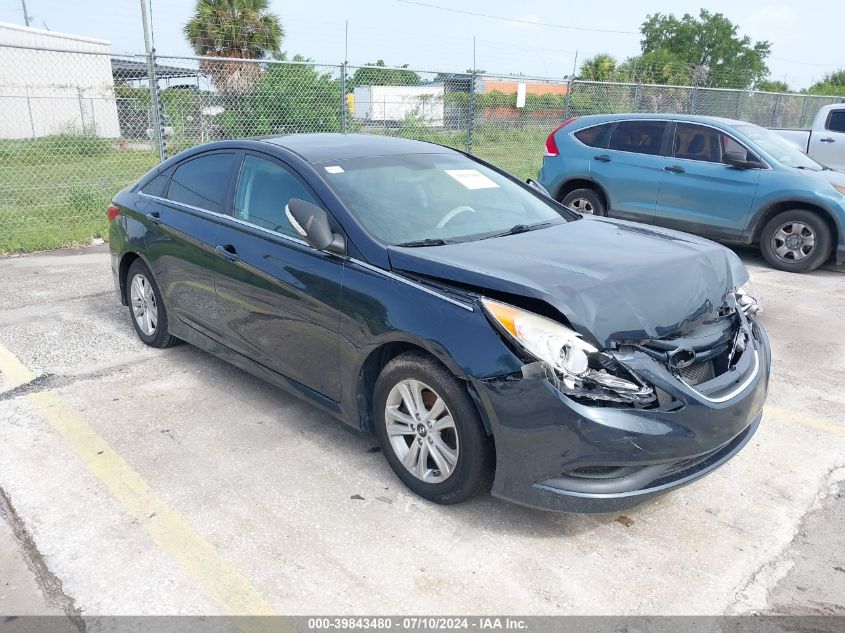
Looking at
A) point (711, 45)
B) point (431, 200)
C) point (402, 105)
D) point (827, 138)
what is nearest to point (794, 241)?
point (827, 138)

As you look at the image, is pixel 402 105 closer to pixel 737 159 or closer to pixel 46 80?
pixel 737 159

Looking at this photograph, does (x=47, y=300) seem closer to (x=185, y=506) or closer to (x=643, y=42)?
(x=185, y=506)

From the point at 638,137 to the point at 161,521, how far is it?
7.50 meters

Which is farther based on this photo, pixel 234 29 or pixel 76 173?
pixel 234 29

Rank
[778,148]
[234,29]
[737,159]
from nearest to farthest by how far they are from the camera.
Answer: [737,159] → [778,148] → [234,29]

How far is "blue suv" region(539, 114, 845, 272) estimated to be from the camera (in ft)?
24.7

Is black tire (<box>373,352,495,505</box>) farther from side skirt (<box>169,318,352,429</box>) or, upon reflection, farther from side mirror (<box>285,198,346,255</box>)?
side mirror (<box>285,198,346,255</box>)

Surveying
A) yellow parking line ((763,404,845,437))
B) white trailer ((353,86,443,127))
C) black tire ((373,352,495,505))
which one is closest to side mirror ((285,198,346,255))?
black tire ((373,352,495,505))

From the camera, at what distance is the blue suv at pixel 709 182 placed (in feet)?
24.7

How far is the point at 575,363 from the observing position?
2.65 metres

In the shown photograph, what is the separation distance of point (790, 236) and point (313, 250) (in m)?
6.32

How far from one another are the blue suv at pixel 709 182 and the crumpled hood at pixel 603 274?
4700 mm

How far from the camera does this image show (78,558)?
278 cm

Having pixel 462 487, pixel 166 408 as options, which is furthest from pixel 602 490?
pixel 166 408
